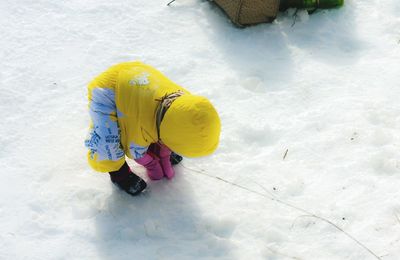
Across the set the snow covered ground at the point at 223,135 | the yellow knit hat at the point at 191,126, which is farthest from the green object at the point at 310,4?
the yellow knit hat at the point at 191,126

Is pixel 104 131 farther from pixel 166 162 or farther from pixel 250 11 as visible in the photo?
pixel 250 11

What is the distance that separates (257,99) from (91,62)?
4.03ft

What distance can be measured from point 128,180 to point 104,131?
343 mm

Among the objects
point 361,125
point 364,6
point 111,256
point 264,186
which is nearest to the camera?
point 111,256

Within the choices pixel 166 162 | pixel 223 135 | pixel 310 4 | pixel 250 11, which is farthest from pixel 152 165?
pixel 310 4

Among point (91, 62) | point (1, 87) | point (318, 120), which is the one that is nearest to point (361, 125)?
point (318, 120)

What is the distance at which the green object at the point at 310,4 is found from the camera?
378cm

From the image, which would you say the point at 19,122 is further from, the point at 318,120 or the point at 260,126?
the point at 318,120

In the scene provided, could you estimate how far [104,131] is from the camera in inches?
100

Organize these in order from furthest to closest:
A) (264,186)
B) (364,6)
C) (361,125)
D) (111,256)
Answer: (364,6)
(361,125)
(264,186)
(111,256)

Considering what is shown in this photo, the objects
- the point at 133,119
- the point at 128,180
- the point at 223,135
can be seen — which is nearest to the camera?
the point at 133,119

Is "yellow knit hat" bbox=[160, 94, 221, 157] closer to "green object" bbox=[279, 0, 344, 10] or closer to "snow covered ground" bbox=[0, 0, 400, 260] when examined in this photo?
"snow covered ground" bbox=[0, 0, 400, 260]

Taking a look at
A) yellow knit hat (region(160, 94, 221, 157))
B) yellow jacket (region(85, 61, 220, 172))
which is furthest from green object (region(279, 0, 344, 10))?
yellow knit hat (region(160, 94, 221, 157))

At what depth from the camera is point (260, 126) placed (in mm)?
3119
